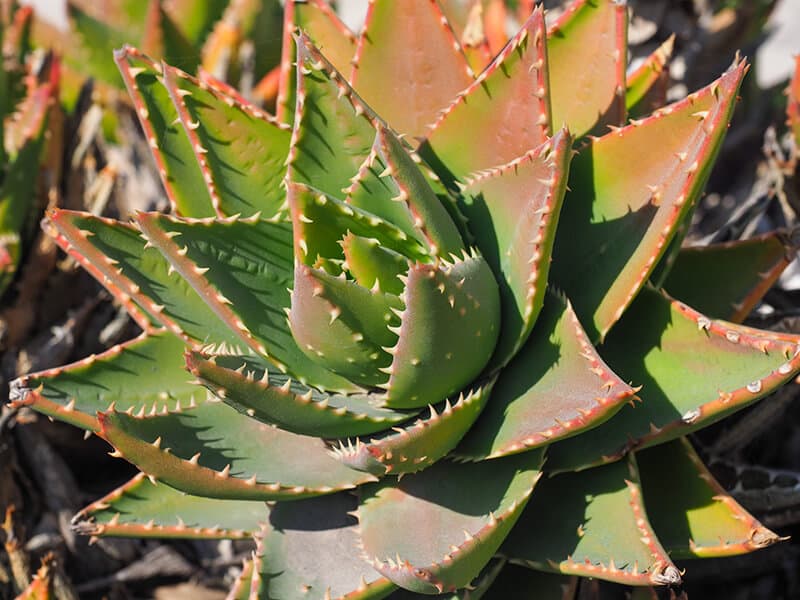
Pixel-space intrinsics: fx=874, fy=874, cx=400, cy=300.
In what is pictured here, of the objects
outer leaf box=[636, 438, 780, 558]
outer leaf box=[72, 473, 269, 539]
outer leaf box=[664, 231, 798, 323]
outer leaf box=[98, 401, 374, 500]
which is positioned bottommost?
outer leaf box=[72, 473, 269, 539]

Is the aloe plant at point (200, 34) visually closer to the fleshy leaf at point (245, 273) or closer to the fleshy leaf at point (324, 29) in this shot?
the fleshy leaf at point (324, 29)

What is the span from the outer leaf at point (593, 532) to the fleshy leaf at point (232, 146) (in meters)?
0.47

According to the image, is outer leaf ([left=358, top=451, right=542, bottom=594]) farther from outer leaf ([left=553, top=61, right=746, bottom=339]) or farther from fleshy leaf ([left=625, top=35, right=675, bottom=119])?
fleshy leaf ([left=625, top=35, right=675, bottom=119])

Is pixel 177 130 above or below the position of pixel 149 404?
above

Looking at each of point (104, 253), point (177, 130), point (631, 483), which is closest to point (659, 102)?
point (631, 483)

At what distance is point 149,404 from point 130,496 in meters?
0.12

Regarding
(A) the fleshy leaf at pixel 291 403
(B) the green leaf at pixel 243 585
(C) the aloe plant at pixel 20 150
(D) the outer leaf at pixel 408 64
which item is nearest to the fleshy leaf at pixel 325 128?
(D) the outer leaf at pixel 408 64

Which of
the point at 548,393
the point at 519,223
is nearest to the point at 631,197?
the point at 519,223

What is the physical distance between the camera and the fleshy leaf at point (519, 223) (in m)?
0.86

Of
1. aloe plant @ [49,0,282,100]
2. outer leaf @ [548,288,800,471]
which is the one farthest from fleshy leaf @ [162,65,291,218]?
aloe plant @ [49,0,282,100]

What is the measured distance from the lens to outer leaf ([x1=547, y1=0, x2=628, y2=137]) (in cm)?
104

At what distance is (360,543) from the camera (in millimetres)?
969

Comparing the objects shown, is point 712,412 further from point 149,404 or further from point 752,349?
point 149,404

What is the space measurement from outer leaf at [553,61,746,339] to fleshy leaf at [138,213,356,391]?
302mm
